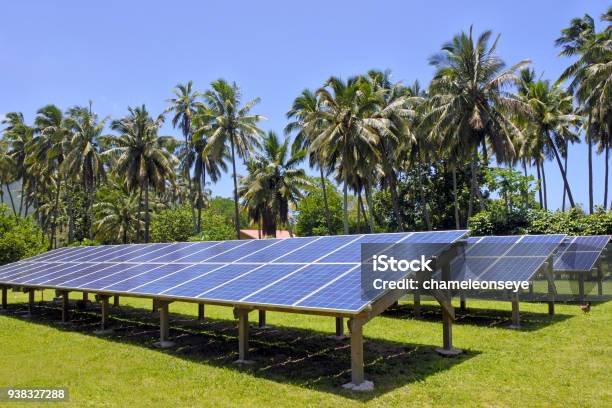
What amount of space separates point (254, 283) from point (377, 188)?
39.5m

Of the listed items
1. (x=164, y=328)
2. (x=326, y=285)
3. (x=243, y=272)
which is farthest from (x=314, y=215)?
(x=326, y=285)

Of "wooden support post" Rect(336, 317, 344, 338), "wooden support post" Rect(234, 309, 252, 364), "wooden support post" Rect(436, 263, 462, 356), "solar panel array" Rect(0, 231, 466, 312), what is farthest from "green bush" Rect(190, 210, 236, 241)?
"wooden support post" Rect(436, 263, 462, 356)

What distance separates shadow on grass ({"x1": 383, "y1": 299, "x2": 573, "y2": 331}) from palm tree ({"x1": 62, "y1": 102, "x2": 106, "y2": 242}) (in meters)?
34.1

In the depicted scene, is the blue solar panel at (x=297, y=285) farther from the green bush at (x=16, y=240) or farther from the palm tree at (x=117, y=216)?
the palm tree at (x=117, y=216)

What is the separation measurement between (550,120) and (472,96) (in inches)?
542

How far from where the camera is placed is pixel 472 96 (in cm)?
3203

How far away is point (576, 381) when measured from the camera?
9.81 m

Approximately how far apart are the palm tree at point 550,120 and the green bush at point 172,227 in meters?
33.8

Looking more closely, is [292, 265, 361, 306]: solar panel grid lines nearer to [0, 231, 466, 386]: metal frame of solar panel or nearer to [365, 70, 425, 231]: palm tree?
[0, 231, 466, 386]: metal frame of solar panel

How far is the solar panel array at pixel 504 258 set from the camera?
16.2m

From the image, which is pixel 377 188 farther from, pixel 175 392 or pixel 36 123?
pixel 175 392

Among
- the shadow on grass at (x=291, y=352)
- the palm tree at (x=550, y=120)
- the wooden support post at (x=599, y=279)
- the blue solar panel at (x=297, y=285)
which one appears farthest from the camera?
the palm tree at (x=550, y=120)

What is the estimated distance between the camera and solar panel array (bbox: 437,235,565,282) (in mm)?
16250

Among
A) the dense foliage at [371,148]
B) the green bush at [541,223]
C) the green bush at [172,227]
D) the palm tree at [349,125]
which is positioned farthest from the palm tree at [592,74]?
the green bush at [172,227]
